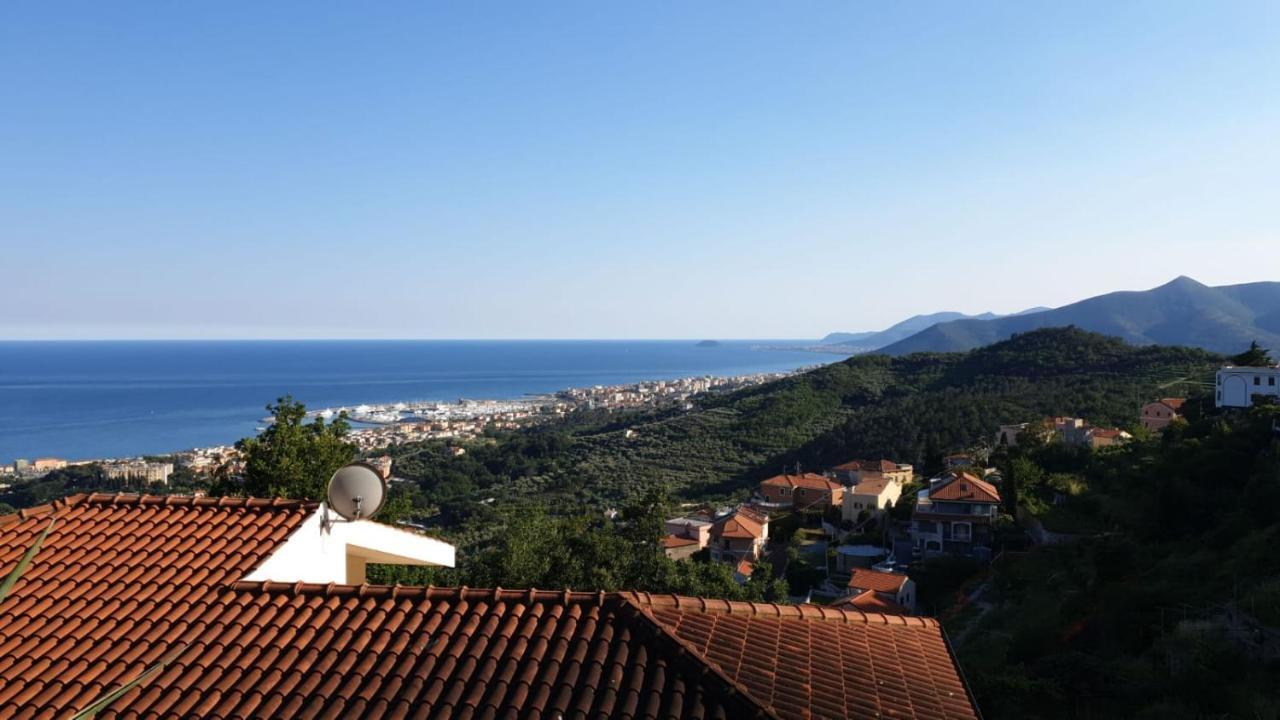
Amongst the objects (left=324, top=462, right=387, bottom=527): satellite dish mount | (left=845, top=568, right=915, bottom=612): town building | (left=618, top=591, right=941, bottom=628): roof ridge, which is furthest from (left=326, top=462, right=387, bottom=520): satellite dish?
(left=845, top=568, right=915, bottom=612): town building

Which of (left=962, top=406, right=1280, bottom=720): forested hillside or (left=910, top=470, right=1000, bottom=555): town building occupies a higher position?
(left=962, top=406, right=1280, bottom=720): forested hillside

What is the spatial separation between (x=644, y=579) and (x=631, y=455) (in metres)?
45.2

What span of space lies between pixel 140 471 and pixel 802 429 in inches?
1824

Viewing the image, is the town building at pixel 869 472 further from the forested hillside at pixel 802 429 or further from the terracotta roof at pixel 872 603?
the terracotta roof at pixel 872 603

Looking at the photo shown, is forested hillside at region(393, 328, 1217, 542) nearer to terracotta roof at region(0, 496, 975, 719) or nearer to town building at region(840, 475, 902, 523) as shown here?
town building at region(840, 475, 902, 523)

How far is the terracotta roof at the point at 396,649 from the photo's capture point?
3.02m

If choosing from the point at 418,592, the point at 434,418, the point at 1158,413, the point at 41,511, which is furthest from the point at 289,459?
the point at 434,418

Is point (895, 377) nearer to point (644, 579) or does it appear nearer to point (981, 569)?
point (981, 569)

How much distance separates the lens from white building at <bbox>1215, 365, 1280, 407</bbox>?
25500mm

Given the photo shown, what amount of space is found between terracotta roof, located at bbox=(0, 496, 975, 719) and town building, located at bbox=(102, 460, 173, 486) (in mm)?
39772

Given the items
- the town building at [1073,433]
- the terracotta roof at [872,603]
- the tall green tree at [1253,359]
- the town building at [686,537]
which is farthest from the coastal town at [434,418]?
the tall green tree at [1253,359]

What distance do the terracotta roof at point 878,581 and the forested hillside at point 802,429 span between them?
16.0 m

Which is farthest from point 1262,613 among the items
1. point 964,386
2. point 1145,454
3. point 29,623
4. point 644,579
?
point 964,386

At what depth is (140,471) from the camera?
1681 inches
